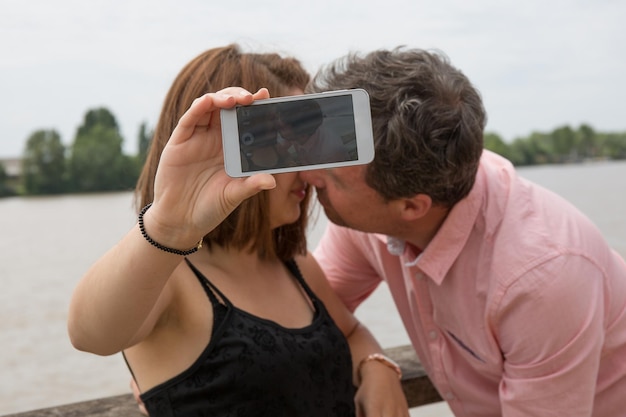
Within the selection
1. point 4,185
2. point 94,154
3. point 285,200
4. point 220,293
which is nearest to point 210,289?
point 220,293

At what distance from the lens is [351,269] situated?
2.63 metres

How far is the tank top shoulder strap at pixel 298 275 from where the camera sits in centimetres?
220

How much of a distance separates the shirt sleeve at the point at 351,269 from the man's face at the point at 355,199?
12.2 inches

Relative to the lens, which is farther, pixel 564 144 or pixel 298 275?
pixel 564 144

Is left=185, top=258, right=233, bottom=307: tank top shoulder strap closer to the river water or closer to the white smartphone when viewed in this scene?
the river water

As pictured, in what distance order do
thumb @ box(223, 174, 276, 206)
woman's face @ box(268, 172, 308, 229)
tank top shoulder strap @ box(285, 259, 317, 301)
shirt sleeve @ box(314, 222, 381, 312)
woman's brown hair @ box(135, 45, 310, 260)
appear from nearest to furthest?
1. thumb @ box(223, 174, 276, 206)
2. woman's brown hair @ box(135, 45, 310, 260)
3. woman's face @ box(268, 172, 308, 229)
4. tank top shoulder strap @ box(285, 259, 317, 301)
5. shirt sleeve @ box(314, 222, 381, 312)

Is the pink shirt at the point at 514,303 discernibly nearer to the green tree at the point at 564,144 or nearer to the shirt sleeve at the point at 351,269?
the shirt sleeve at the point at 351,269

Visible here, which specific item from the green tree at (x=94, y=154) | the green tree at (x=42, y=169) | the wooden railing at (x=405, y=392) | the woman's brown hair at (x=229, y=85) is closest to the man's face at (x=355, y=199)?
the woman's brown hair at (x=229, y=85)

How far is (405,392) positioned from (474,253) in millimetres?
590

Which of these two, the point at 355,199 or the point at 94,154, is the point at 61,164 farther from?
the point at 355,199

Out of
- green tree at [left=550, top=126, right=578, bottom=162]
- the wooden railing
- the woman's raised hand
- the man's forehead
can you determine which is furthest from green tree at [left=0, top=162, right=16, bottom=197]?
the woman's raised hand

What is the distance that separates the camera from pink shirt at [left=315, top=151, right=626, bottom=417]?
198 cm

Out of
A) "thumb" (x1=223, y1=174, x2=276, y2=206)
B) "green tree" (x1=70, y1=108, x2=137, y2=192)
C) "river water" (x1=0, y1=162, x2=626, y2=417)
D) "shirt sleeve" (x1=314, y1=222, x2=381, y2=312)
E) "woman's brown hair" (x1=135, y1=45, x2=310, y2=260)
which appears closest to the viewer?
"thumb" (x1=223, y1=174, x2=276, y2=206)

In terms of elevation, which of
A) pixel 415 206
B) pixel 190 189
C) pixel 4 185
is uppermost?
pixel 190 189
